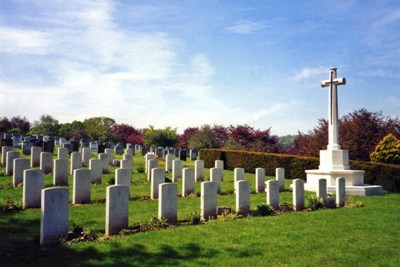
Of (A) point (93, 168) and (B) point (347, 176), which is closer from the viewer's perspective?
(A) point (93, 168)

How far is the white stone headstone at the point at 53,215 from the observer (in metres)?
6.83

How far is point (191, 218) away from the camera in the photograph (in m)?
8.95

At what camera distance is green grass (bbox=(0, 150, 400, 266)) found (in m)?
6.23

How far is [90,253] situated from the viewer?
20.9 feet

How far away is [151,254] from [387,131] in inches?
1093

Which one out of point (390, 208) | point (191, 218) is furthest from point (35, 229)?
point (390, 208)

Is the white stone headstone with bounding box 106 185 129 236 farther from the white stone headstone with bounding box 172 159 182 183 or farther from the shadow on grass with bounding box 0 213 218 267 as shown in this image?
the white stone headstone with bounding box 172 159 182 183

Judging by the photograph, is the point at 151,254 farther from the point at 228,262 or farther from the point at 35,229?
the point at 35,229

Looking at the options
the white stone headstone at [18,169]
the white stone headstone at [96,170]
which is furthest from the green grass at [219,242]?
the white stone headstone at [96,170]

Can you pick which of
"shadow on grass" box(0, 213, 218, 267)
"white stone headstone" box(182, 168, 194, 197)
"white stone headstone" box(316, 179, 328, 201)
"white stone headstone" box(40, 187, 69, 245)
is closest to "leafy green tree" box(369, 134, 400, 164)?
"white stone headstone" box(316, 179, 328, 201)

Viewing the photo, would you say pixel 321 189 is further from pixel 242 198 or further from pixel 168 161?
pixel 168 161

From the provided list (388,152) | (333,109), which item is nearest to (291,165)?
(333,109)

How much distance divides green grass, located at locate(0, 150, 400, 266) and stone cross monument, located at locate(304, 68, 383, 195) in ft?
19.2

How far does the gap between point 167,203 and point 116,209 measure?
1.33 m
